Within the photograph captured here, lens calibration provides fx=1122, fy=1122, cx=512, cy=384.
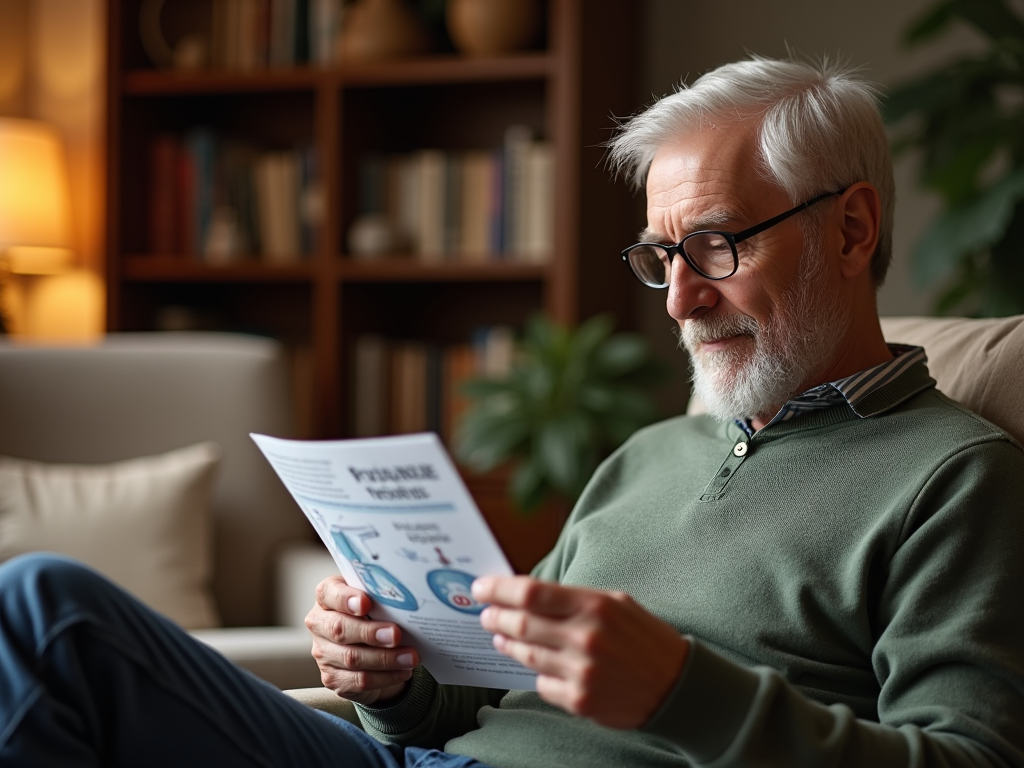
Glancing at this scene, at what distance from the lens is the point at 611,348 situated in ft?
8.54

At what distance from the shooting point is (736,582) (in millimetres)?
1041

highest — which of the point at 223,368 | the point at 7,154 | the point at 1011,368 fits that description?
Answer: the point at 7,154

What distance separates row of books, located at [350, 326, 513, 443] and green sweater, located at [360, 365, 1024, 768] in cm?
173

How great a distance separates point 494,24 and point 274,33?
646 millimetres

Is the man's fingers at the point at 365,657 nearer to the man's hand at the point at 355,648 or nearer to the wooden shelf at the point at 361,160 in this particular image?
the man's hand at the point at 355,648

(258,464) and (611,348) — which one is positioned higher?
(611,348)

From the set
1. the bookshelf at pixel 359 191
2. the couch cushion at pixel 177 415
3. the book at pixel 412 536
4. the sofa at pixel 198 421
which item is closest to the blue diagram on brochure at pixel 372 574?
the book at pixel 412 536

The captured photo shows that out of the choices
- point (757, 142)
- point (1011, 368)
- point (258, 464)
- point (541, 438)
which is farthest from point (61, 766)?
point (541, 438)

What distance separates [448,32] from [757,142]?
2056 millimetres

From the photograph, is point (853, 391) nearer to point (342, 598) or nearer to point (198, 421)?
point (342, 598)

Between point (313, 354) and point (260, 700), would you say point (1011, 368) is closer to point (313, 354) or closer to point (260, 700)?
point (260, 700)

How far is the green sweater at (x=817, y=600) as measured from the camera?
83 cm

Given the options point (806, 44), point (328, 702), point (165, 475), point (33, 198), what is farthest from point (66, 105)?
point (328, 702)

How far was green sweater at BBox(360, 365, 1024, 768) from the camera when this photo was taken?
83 centimetres
